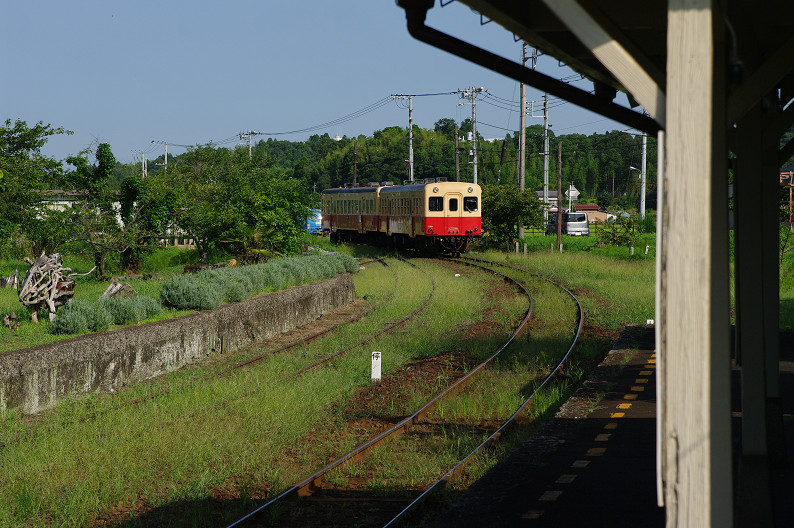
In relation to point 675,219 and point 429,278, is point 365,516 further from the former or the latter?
point 429,278

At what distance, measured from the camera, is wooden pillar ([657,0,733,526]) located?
2.94 m

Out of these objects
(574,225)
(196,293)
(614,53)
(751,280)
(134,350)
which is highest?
(614,53)

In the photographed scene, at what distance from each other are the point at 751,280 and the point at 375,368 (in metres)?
6.15

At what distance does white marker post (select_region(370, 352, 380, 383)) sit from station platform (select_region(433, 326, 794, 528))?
275 centimetres

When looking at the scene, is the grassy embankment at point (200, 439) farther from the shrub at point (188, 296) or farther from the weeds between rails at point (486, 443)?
the shrub at point (188, 296)

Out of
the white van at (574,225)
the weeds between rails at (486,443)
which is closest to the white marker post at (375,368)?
the weeds between rails at (486,443)

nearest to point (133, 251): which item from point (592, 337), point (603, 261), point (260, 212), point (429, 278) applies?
point (260, 212)

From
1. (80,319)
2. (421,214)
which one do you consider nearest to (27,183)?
(421,214)

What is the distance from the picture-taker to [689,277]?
117 inches

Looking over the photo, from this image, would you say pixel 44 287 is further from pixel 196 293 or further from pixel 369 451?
pixel 369 451

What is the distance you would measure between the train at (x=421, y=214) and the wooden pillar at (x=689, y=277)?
94.7 feet

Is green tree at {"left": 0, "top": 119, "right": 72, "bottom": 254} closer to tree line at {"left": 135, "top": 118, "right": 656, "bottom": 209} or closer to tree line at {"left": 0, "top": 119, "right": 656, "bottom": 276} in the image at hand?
tree line at {"left": 0, "top": 119, "right": 656, "bottom": 276}

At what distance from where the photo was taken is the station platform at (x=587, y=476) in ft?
18.2

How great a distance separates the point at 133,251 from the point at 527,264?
46.5 feet
